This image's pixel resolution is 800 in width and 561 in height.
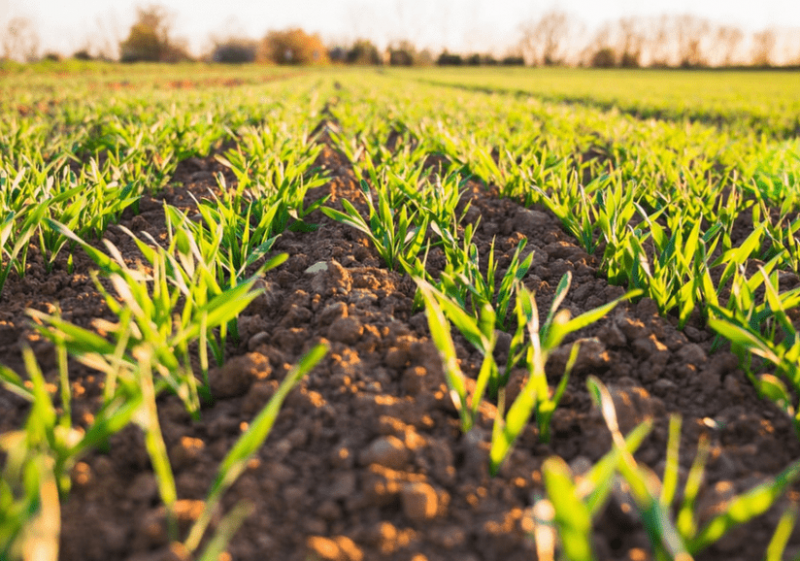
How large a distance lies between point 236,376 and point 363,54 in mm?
61857

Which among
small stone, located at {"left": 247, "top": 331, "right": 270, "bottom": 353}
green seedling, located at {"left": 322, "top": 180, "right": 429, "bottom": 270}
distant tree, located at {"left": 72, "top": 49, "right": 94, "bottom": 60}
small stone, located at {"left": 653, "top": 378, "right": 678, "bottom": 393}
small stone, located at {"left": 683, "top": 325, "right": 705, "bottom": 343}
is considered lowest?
small stone, located at {"left": 653, "top": 378, "right": 678, "bottom": 393}

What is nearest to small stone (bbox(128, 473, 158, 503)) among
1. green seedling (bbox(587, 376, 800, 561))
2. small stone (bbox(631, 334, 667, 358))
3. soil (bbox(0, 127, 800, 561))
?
soil (bbox(0, 127, 800, 561))

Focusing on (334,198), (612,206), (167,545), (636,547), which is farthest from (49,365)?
(612,206)

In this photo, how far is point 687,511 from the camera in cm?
72

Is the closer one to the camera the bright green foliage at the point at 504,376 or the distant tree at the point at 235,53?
the bright green foliage at the point at 504,376

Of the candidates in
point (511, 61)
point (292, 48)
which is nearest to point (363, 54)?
point (292, 48)

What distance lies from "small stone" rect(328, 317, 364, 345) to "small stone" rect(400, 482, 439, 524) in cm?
51

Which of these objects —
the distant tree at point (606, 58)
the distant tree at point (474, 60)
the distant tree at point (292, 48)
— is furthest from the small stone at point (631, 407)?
the distant tree at point (606, 58)

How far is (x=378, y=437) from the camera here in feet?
3.28

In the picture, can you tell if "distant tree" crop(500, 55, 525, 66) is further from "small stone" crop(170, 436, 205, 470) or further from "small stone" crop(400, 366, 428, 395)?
"small stone" crop(170, 436, 205, 470)

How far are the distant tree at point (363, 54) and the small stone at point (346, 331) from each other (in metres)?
61.3

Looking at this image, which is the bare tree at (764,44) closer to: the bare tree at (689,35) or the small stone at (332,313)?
the bare tree at (689,35)

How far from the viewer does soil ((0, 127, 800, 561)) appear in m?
0.80

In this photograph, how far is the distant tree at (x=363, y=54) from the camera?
5719cm
